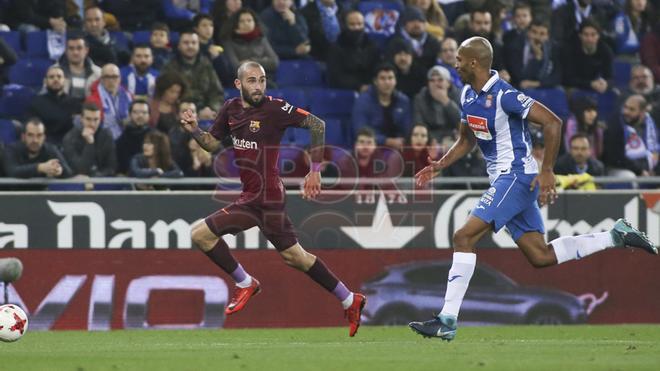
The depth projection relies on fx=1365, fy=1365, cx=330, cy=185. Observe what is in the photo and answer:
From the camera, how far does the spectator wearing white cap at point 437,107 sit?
16219 millimetres

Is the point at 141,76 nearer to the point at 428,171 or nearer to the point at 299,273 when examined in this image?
the point at 299,273

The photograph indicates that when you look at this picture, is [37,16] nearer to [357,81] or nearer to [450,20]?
[357,81]

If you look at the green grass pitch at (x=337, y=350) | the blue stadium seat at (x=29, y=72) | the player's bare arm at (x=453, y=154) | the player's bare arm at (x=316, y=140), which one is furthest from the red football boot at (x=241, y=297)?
the blue stadium seat at (x=29, y=72)

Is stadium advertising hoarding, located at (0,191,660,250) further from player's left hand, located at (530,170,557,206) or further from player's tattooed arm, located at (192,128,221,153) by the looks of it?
player's left hand, located at (530,170,557,206)

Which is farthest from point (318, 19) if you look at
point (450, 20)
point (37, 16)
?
point (37, 16)

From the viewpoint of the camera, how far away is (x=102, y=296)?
47.0ft

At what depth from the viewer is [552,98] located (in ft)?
58.3

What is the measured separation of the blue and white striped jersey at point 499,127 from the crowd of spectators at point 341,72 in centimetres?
443

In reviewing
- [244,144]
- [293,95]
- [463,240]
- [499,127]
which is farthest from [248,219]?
[293,95]

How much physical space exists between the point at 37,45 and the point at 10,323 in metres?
7.16

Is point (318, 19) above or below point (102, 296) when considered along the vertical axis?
above

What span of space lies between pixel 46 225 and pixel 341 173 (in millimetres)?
3329

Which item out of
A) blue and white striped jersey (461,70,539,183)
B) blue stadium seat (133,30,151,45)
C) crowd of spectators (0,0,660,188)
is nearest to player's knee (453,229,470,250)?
blue and white striped jersey (461,70,539,183)

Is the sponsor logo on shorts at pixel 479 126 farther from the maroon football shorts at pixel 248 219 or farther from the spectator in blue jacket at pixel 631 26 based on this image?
the spectator in blue jacket at pixel 631 26
